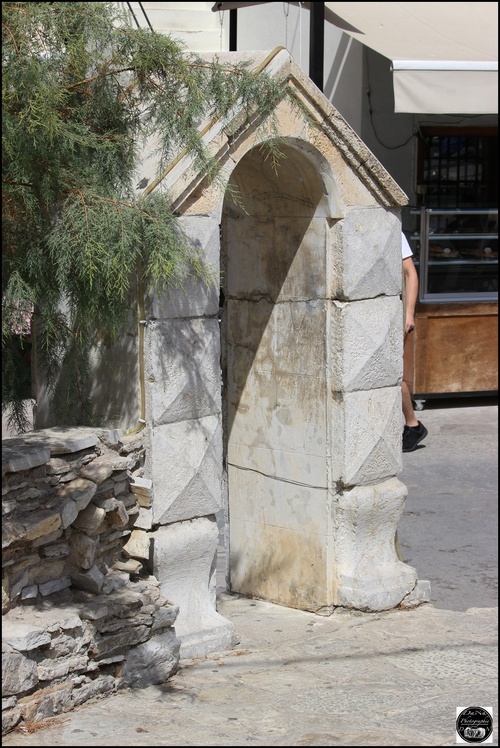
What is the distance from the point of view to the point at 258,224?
534cm

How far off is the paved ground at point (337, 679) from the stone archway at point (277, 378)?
259 mm

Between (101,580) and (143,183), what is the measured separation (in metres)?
1.51

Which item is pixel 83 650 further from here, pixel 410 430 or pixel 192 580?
pixel 410 430

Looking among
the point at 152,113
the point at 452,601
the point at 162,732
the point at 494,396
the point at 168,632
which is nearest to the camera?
the point at 162,732

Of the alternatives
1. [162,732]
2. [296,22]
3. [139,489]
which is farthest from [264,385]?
[296,22]

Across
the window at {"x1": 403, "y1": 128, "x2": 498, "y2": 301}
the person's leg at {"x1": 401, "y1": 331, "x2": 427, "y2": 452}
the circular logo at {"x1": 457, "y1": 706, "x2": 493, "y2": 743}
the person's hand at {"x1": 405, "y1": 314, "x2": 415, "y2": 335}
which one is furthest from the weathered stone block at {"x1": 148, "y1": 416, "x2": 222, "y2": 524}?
the window at {"x1": 403, "y1": 128, "x2": 498, "y2": 301}

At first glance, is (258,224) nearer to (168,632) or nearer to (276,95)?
(276,95)

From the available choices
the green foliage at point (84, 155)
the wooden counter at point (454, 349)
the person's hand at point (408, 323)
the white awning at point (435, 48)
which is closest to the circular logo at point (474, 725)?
the green foliage at point (84, 155)

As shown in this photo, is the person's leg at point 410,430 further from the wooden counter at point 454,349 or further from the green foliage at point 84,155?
the green foliage at point 84,155

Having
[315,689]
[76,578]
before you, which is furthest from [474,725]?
[76,578]

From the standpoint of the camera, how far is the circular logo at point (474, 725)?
141 inches

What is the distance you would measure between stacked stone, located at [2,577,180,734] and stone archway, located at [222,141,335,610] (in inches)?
47.4

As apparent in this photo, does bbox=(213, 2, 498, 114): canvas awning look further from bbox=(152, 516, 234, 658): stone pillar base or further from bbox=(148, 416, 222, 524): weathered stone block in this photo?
bbox=(152, 516, 234, 658): stone pillar base

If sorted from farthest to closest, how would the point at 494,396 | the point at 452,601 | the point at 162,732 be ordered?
the point at 494,396 → the point at 452,601 → the point at 162,732
